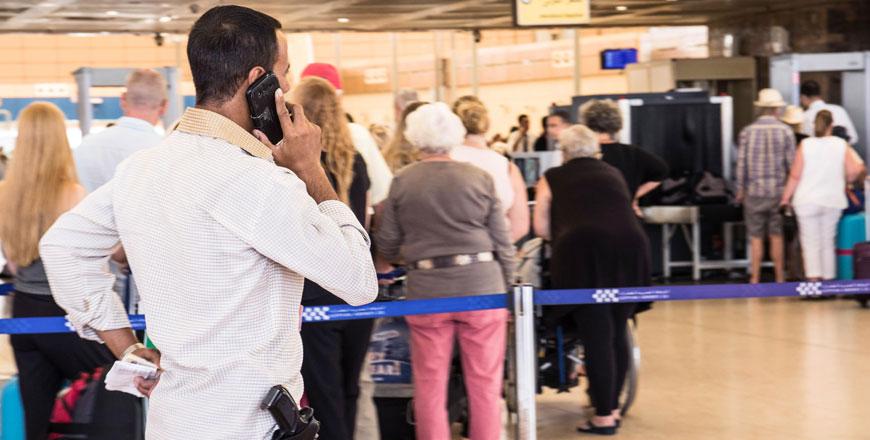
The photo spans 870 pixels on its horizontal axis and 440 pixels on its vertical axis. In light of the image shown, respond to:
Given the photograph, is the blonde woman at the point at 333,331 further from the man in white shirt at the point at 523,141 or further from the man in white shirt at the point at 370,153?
the man in white shirt at the point at 523,141

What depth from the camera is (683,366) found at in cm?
733

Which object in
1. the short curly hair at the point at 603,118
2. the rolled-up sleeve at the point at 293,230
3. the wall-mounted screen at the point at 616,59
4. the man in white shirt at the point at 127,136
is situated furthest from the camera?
the wall-mounted screen at the point at 616,59

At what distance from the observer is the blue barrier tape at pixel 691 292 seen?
493 cm

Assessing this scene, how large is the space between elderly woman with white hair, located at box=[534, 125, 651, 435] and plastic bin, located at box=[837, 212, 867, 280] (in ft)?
17.7

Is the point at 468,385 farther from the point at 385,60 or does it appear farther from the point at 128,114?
the point at 385,60

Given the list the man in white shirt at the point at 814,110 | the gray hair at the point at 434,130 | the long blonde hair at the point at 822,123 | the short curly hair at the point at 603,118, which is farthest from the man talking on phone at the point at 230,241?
the man in white shirt at the point at 814,110

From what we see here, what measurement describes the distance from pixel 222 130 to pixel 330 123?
2195 millimetres

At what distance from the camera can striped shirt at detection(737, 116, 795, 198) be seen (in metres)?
10.6

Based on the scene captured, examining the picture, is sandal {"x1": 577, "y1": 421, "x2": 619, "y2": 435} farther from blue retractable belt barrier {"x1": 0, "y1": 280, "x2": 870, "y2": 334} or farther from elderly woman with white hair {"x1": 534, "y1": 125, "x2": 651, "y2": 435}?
blue retractable belt barrier {"x1": 0, "y1": 280, "x2": 870, "y2": 334}

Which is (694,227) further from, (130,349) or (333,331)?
(130,349)

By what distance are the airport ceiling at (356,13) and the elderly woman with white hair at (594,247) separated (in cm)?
896

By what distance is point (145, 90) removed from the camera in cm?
507

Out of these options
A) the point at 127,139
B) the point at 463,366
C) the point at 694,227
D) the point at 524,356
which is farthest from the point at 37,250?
the point at 694,227

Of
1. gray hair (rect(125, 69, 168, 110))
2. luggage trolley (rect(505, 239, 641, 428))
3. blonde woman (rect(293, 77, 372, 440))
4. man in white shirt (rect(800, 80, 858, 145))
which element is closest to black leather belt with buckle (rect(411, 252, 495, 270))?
blonde woman (rect(293, 77, 372, 440))
